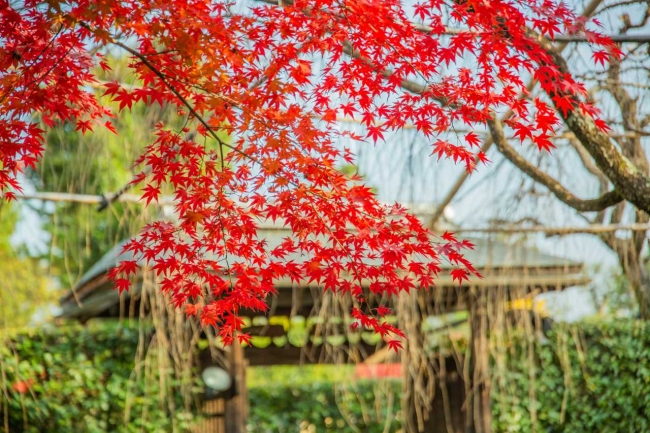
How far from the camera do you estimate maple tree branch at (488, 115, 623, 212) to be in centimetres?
339

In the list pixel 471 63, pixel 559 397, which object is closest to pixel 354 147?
pixel 471 63

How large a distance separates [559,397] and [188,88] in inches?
169

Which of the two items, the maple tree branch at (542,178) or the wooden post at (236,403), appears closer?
the maple tree branch at (542,178)

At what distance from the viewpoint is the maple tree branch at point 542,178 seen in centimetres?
339

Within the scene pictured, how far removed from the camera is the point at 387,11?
2.36 metres

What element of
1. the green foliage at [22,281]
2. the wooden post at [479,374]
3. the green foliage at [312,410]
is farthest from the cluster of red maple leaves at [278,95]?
the green foliage at [22,281]

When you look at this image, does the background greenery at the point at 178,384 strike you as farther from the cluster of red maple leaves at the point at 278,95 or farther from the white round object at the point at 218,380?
the cluster of red maple leaves at the point at 278,95

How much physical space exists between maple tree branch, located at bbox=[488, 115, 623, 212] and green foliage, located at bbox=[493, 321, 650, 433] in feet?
5.71

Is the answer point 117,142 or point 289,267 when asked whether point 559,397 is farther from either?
point 117,142

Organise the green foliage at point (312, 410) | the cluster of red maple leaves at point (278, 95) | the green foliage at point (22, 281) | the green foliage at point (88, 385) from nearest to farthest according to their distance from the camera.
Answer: the cluster of red maple leaves at point (278, 95), the green foliage at point (88, 385), the green foliage at point (312, 410), the green foliage at point (22, 281)

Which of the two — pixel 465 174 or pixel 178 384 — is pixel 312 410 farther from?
pixel 465 174

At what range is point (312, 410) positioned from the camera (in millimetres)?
6793

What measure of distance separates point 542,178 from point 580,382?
254 centimetres

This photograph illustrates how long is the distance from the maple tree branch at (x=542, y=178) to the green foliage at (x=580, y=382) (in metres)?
1.74
